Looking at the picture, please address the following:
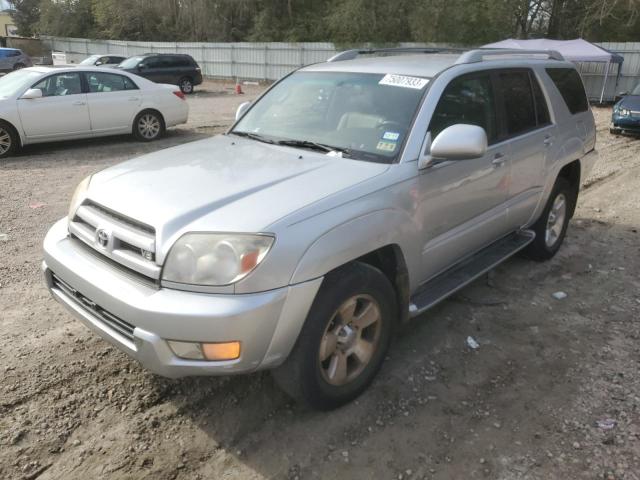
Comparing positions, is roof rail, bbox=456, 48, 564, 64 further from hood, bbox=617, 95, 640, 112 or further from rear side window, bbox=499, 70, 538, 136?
hood, bbox=617, 95, 640, 112

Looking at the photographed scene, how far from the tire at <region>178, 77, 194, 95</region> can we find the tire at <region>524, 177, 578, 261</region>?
20.4 metres

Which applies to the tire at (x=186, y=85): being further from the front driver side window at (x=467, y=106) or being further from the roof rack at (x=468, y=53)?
the front driver side window at (x=467, y=106)

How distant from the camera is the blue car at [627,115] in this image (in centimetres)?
1265

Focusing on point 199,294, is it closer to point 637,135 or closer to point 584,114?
point 584,114

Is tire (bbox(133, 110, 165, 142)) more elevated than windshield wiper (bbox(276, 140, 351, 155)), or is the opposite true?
windshield wiper (bbox(276, 140, 351, 155))

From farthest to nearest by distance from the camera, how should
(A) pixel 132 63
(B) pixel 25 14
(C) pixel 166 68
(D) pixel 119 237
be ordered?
(B) pixel 25 14 < (C) pixel 166 68 < (A) pixel 132 63 < (D) pixel 119 237

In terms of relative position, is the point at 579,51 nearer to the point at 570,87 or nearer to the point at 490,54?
the point at 570,87

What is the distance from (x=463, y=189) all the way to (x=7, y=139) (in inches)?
345

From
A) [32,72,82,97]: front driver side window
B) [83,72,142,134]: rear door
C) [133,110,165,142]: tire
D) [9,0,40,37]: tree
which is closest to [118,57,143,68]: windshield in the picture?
[133,110,165,142]: tire

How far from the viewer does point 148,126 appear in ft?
36.7

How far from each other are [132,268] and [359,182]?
4.04ft

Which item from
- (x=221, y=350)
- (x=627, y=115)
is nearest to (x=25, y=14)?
(x=627, y=115)

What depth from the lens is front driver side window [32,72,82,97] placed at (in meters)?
9.63

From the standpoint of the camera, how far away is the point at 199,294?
7.82ft
